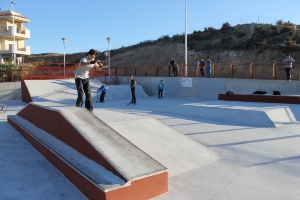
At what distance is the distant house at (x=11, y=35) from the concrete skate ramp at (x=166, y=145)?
120 ft

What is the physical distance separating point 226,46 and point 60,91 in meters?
29.5

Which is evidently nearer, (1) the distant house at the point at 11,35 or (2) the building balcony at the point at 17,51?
(2) the building balcony at the point at 17,51

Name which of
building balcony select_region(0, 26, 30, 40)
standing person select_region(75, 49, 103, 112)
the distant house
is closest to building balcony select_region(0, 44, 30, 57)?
the distant house

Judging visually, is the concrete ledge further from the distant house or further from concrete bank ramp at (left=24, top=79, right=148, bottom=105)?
the distant house

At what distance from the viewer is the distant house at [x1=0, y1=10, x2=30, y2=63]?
40681mm

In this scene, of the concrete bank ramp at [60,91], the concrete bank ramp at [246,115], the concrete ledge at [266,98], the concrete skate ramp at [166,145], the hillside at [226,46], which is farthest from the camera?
the hillside at [226,46]

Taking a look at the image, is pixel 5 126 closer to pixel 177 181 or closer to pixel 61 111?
pixel 61 111

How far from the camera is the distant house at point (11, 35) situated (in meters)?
40.7

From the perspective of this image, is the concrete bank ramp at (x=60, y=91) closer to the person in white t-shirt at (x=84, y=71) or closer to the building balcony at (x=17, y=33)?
the person in white t-shirt at (x=84, y=71)

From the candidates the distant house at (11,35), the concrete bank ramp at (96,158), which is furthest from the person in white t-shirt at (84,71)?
the distant house at (11,35)

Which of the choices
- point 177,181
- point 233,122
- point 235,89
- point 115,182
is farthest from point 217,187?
point 235,89

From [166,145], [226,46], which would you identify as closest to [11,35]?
[226,46]

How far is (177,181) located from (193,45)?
148ft

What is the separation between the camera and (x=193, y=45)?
4850 centimetres
